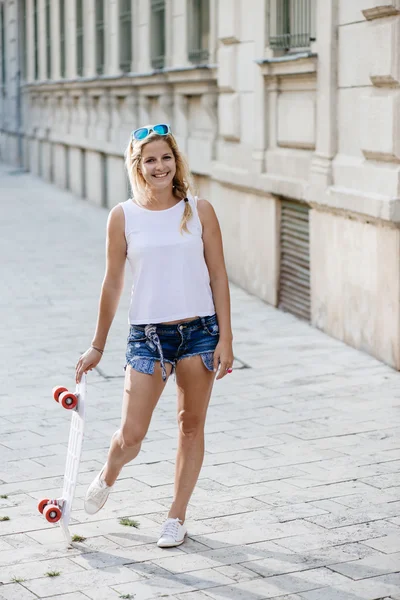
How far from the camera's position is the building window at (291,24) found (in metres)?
10.9

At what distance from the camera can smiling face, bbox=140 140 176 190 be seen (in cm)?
505

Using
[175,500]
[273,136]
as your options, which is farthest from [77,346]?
[175,500]

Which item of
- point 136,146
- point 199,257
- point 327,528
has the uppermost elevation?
point 136,146

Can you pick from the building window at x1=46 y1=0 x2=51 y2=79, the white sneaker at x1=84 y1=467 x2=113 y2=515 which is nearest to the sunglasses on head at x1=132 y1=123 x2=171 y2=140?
the white sneaker at x1=84 y1=467 x2=113 y2=515

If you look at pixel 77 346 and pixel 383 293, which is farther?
pixel 77 346

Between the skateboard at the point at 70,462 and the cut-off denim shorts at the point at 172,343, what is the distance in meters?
0.31

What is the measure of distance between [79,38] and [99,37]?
2.09 meters

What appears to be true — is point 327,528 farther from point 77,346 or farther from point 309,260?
point 309,260

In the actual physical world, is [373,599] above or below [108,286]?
below

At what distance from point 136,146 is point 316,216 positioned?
555 centimetres

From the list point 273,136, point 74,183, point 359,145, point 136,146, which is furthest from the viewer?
point 74,183

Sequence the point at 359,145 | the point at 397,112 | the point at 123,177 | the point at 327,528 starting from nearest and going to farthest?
1. the point at 327,528
2. the point at 397,112
3. the point at 359,145
4. the point at 123,177

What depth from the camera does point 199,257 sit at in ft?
16.7

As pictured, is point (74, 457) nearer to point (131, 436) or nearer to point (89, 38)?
point (131, 436)
